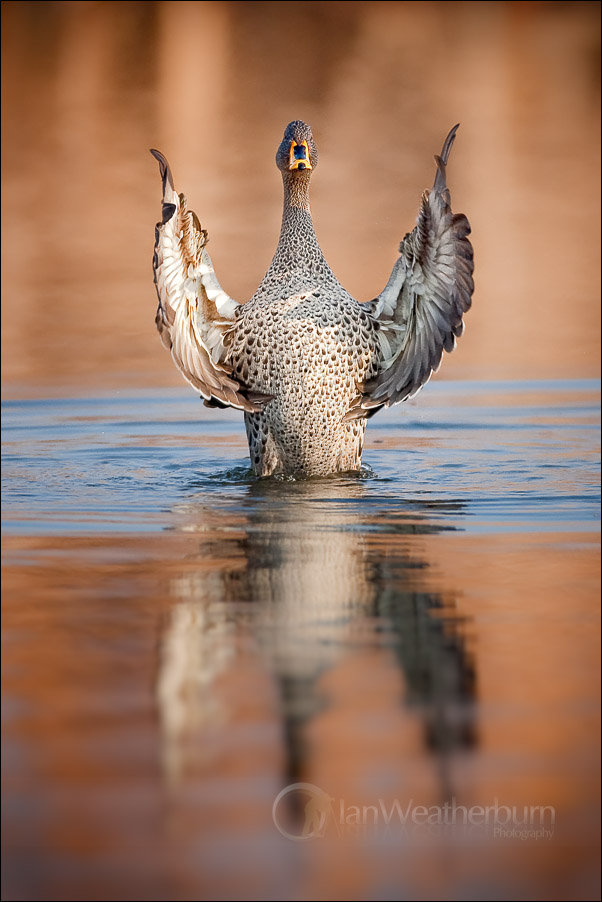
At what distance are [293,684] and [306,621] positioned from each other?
21.9 inches

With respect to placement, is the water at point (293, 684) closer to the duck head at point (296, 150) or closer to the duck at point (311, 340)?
the duck at point (311, 340)

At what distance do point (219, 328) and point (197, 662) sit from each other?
323 centimetres

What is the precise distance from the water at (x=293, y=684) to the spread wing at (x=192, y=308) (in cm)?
45

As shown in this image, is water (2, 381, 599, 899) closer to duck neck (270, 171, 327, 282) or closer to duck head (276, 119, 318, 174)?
duck neck (270, 171, 327, 282)

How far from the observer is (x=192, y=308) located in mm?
6570

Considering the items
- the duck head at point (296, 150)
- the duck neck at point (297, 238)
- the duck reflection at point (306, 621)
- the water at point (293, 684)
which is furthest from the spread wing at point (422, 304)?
the duck reflection at point (306, 621)

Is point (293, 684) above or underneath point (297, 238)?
underneath

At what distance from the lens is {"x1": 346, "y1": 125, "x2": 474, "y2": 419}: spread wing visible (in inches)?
251

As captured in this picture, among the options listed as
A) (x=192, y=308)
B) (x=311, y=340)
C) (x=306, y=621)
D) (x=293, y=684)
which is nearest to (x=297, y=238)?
(x=311, y=340)

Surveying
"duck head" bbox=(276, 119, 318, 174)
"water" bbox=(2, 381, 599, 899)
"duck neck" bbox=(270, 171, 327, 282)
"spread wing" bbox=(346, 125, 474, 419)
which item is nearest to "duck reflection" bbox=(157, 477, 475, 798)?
"water" bbox=(2, 381, 599, 899)

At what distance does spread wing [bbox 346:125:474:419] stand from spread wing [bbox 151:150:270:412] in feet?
1.84

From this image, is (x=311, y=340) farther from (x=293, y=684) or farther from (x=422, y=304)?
(x=293, y=684)

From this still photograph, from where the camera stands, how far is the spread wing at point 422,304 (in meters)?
6.39

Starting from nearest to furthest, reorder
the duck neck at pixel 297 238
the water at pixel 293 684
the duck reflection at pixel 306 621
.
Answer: the water at pixel 293 684
the duck reflection at pixel 306 621
the duck neck at pixel 297 238
